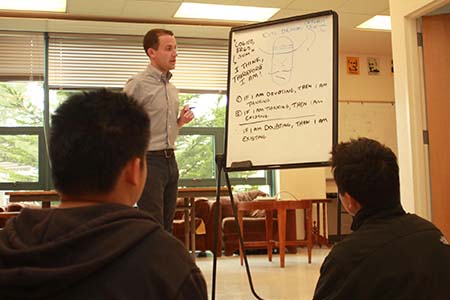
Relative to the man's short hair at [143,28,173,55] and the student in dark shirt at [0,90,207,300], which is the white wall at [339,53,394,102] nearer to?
the man's short hair at [143,28,173,55]

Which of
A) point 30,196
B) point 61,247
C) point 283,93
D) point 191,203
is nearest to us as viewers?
point 61,247

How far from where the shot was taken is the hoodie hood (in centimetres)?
80

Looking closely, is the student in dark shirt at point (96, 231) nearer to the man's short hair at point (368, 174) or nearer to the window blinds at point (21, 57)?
the man's short hair at point (368, 174)

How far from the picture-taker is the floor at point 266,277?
3781 mm

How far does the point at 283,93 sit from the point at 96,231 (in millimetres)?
2310

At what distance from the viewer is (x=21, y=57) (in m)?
6.59

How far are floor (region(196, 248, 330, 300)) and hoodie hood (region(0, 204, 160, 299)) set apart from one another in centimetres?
283

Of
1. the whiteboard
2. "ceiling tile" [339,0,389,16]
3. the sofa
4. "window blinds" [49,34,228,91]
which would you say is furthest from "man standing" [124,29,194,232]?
"window blinds" [49,34,228,91]

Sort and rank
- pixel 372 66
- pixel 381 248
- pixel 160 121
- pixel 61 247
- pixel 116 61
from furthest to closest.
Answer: pixel 372 66 < pixel 116 61 < pixel 160 121 < pixel 381 248 < pixel 61 247

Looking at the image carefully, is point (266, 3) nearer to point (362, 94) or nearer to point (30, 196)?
point (362, 94)

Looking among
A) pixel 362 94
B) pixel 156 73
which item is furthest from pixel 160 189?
pixel 362 94

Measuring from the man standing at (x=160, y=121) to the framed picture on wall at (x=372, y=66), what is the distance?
5.55 meters

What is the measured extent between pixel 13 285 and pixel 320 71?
237cm

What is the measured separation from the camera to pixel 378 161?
1.49 metres
